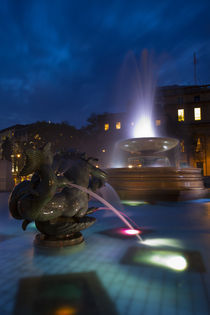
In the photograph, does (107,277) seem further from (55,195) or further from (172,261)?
(55,195)

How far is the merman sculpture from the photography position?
3379 mm

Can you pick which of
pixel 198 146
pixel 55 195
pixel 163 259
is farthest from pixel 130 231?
pixel 198 146

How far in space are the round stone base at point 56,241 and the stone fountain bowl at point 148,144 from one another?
9872 millimetres

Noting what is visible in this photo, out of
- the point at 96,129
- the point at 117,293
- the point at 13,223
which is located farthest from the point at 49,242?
the point at 96,129

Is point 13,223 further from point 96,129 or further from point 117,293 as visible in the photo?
point 96,129

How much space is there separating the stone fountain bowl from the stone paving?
905 centimetres

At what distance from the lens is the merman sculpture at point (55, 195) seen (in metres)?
3.38

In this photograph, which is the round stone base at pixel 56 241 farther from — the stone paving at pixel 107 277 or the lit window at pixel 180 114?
the lit window at pixel 180 114

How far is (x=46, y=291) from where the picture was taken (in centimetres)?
245

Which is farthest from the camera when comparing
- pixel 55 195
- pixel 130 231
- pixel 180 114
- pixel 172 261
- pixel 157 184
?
pixel 180 114

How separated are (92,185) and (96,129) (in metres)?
44.3

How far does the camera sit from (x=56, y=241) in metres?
3.92

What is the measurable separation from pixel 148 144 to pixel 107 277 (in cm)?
1149

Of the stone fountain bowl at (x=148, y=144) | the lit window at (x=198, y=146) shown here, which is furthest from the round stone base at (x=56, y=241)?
the lit window at (x=198, y=146)
